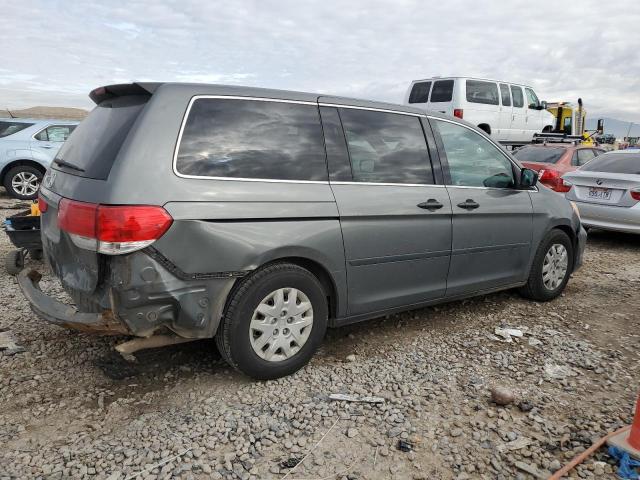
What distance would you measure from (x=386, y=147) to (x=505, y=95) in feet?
42.3

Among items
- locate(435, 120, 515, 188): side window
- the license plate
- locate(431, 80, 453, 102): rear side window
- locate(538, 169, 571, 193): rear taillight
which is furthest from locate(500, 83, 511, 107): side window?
locate(435, 120, 515, 188): side window

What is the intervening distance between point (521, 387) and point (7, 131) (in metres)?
11.3

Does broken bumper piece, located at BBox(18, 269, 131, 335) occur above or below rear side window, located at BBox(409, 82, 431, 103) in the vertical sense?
→ below

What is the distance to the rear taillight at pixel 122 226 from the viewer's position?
8.64 feet

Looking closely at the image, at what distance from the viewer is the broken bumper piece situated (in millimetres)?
2793

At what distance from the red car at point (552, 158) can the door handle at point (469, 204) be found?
5.51m

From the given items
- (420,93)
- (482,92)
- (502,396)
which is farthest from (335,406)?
(482,92)

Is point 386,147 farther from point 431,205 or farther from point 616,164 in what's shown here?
point 616,164

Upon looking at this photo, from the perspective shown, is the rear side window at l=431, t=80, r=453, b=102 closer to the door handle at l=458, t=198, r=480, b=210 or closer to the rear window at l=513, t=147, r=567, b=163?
the rear window at l=513, t=147, r=567, b=163

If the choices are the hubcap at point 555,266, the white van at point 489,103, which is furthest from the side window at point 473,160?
the white van at point 489,103

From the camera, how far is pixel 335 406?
10.1 feet

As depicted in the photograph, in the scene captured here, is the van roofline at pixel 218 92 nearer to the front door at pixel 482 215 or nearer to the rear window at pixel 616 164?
the front door at pixel 482 215

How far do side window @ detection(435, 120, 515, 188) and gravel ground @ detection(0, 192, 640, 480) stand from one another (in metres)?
1.24

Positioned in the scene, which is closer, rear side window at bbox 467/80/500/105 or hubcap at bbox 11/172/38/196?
hubcap at bbox 11/172/38/196
